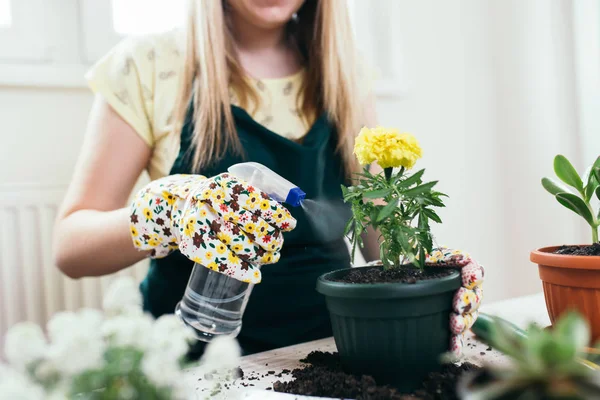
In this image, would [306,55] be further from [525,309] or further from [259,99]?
[525,309]

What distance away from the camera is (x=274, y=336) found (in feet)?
3.38

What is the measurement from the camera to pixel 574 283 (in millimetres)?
639

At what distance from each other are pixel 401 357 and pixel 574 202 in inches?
12.5

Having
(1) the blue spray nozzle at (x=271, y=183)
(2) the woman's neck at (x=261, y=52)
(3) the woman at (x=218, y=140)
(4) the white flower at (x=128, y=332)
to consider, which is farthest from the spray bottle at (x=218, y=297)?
(2) the woman's neck at (x=261, y=52)

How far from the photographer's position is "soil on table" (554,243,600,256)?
66 centimetres

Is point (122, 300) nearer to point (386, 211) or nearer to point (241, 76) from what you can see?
point (386, 211)

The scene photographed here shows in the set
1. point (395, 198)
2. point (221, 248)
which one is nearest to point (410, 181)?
point (395, 198)

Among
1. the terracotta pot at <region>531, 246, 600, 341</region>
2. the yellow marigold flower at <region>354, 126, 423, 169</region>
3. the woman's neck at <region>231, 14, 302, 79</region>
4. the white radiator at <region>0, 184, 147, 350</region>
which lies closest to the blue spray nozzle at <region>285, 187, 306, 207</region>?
the yellow marigold flower at <region>354, 126, 423, 169</region>

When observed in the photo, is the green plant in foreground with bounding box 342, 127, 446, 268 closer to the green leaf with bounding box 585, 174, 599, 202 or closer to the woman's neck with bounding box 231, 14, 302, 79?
the green leaf with bounding box 585, 174, 599, 202

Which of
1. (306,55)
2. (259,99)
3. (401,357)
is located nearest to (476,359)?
(401,357)

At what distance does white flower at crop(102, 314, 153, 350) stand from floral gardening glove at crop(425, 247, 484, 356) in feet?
1.27

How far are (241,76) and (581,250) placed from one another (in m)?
0.72

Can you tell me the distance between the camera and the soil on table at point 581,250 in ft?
2.17

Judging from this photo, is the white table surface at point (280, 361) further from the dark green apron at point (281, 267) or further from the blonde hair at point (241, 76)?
the blonde hair at point (241, 76)
